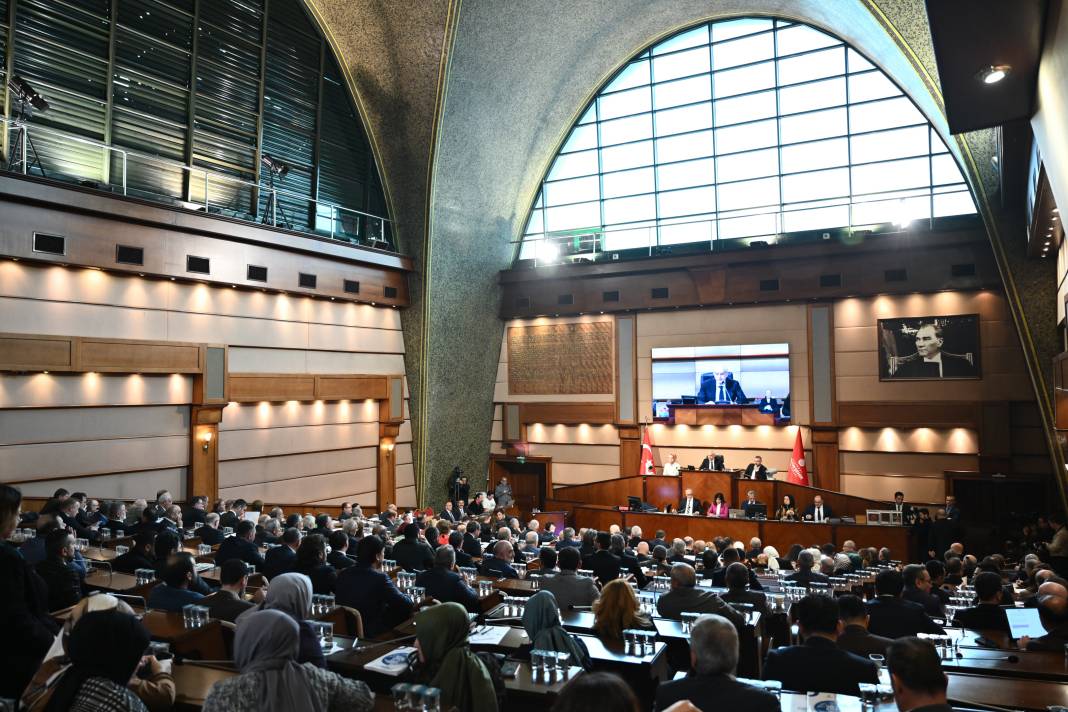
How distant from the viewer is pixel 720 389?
14984mm

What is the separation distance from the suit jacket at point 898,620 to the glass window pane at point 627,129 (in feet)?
46.1

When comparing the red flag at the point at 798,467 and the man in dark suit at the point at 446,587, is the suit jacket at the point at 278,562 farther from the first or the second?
the red flag at the point at 798,467

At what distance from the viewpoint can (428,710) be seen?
8.64 ft

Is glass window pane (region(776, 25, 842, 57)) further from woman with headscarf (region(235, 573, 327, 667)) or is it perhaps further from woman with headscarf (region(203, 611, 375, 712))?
woman with headscarf (region(203, 611, 375, 712))

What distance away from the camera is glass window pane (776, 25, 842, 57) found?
15234 mm

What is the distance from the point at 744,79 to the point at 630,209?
3728 millimetres

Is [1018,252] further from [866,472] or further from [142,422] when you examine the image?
[142,422]

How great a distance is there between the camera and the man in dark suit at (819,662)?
3439 mm

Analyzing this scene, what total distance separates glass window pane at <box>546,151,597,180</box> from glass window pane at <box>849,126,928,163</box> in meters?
5.85

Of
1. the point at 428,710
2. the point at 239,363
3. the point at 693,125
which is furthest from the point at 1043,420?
the point at 239,363

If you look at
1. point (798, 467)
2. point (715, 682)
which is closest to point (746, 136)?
point (798, 467)

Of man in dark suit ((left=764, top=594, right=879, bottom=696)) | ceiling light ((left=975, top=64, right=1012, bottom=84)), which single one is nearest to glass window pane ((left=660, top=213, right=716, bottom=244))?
ceiling light ((left=975, top=64, right=1012, bottom=84))

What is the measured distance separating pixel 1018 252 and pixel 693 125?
24.4 feet

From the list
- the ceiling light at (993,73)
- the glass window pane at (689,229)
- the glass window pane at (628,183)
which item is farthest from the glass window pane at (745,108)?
the ceiling light at (993,73)
